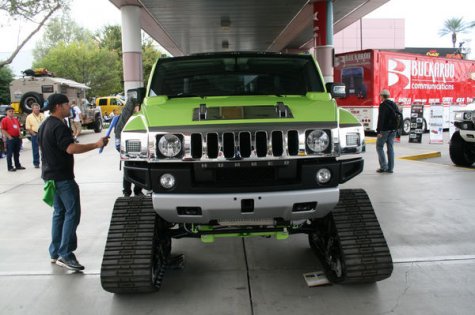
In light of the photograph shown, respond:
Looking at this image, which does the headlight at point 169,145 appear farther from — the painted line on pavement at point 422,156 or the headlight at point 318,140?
the painted line on pavement at point 422,156

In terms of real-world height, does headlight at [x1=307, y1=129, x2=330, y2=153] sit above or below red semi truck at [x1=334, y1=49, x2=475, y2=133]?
below

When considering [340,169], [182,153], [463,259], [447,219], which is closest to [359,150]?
[340,169]

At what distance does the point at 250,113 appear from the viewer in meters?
3.77

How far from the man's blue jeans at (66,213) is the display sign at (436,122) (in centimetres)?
1395

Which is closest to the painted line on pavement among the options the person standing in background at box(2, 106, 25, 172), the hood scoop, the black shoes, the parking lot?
the parking lot

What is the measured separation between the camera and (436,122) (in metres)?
16.0

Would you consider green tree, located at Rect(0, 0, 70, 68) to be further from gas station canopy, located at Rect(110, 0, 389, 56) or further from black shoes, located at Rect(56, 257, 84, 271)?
black shoes, located at Rect(56, 257, 84, 271)

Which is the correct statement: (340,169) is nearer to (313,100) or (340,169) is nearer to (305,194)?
(305,194)

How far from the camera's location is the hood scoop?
3680mm

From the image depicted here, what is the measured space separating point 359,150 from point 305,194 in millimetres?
672

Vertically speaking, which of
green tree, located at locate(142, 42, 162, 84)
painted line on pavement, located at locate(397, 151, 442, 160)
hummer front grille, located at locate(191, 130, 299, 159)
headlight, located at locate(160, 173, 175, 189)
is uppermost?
green tree, located at locate(142, 42, 162, 84)

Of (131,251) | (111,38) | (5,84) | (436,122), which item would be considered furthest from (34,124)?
(111,38)

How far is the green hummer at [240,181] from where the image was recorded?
3537mm

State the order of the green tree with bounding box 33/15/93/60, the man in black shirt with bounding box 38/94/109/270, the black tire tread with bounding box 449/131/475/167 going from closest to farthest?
1. the man in black shirt with bounding box 38/94/109/270
2. the black tire tread with bounding box 449/131/475/167
3. the green tree with bounding box 33/15/93/60
